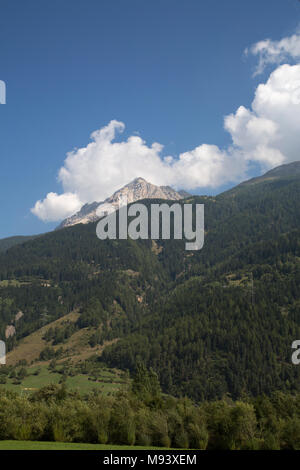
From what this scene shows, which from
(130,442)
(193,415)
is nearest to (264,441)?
(193,415)

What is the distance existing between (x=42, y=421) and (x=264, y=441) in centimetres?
2945

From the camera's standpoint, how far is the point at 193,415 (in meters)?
50.7

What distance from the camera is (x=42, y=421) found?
142ft
